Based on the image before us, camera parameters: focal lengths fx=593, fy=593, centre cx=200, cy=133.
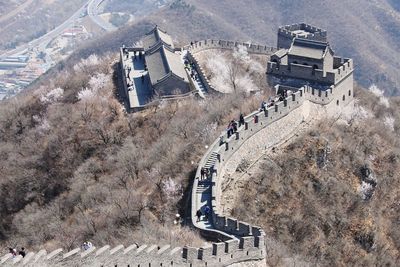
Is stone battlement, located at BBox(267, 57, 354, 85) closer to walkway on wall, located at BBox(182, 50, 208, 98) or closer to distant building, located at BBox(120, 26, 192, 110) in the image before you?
walkway on wall, located at BBox(182, 50, 208, 98)

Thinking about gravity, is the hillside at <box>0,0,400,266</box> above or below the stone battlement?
below

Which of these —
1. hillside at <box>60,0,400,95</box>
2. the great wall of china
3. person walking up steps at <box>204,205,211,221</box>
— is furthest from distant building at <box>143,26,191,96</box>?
hillside at <box>60,0,400,95</box>

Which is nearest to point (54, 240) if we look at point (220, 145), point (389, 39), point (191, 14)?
point (220, 145)

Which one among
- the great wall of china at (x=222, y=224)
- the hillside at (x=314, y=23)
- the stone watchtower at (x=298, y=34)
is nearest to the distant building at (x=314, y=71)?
the great wall of china at (x=222, y=224)

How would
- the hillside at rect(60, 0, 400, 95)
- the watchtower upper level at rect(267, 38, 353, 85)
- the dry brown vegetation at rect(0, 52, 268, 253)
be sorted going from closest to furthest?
the dry brown vegetation at rect(0, 52, 268, 253)
the watchtower upper level at rect(267, 38, 353, 85)
the hillside at rect(60, 0, 400, 95)

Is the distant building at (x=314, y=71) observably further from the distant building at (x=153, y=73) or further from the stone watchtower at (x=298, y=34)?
the stone watchtower at (x=298, y=34)

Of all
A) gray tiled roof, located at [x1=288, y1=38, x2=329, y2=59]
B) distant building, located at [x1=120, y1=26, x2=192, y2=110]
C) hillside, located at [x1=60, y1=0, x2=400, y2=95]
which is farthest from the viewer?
hillside, located at [x1=60, y1=0, x2=400, y2=95]
